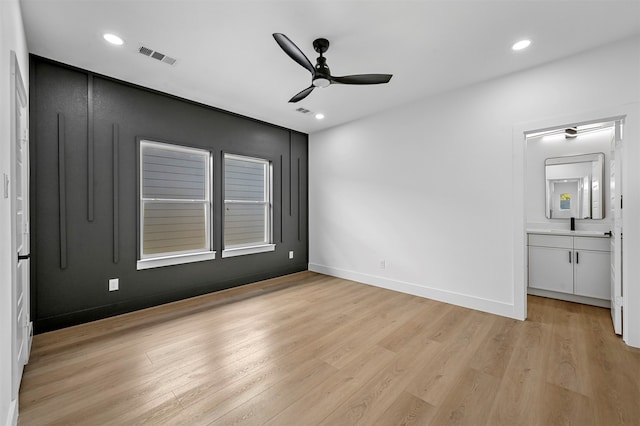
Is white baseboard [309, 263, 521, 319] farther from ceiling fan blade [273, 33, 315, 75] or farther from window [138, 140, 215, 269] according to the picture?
ceiling fan blade [273, 33, 315, 75]

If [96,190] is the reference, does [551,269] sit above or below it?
below

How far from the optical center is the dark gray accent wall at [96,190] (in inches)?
111

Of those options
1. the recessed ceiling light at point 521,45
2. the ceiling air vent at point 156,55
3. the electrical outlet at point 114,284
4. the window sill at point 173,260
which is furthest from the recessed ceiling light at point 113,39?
the recessed ceiling light at point 521,45

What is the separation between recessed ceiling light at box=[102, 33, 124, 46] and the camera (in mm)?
2471

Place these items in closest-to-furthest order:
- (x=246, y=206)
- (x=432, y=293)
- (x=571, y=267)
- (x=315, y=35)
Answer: (x=315, y=35) < (x=571, y=267) < (x=432, y=293) < (x=246, y=206)

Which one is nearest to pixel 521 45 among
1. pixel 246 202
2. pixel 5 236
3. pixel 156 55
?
pixel 156 55

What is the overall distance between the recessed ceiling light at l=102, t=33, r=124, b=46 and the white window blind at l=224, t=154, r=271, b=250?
1.95m

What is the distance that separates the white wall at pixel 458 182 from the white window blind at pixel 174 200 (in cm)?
226

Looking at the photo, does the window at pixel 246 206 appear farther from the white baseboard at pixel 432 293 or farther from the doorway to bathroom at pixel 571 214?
the doorway to bathroom at pixel 571 214

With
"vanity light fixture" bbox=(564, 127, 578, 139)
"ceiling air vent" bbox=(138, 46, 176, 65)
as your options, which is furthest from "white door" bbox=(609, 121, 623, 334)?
"ceiling air vent" bbox=(138, 46, 176, 65)

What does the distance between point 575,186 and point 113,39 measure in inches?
229

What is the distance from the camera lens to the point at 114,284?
3.26 metres

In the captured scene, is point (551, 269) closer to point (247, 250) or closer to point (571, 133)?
point (571, 133)

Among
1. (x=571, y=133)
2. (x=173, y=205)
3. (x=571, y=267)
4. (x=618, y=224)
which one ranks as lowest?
(x=571, y=267)
